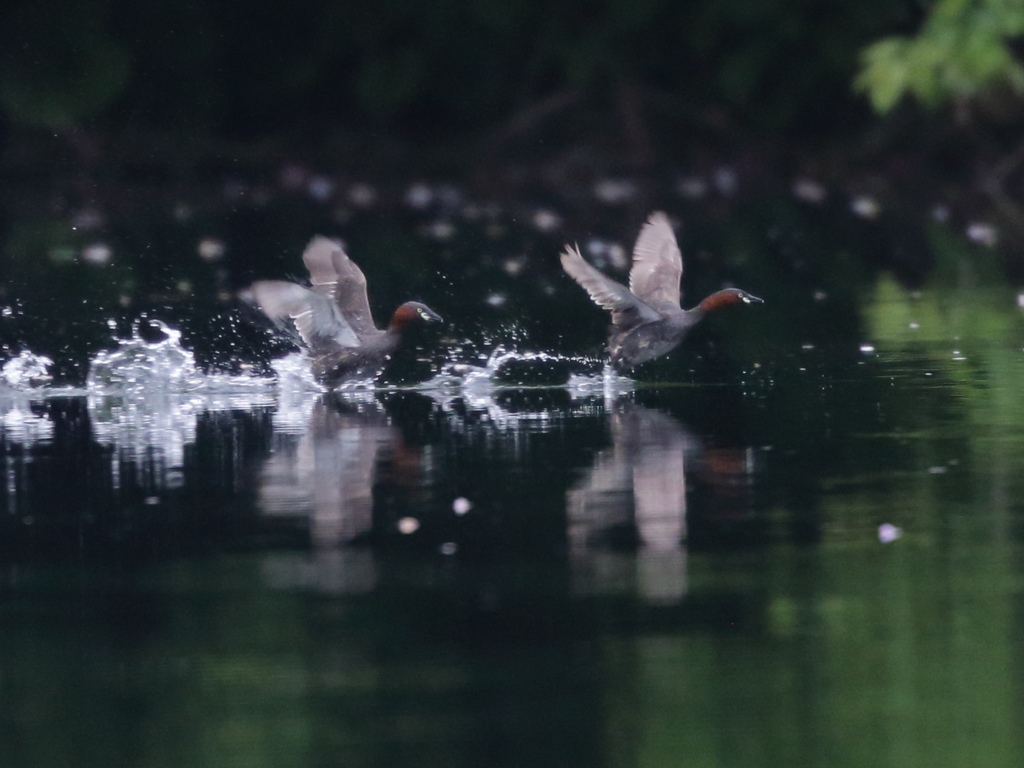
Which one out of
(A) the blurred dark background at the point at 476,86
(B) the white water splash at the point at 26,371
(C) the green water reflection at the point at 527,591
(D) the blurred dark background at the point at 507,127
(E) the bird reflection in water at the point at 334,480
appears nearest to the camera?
(C) the green water reflection at the point at 527,591

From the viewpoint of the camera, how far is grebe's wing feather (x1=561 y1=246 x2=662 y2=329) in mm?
9852

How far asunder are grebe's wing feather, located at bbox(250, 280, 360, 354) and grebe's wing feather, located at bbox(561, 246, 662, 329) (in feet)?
3.61

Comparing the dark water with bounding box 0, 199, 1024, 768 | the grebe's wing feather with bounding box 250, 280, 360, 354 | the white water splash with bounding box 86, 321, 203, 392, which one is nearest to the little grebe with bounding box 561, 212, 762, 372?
the dark water with bounding box 0, 199, 1024, 768

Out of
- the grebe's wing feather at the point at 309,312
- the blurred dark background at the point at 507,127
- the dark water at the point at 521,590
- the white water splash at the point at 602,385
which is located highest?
the blurred dark background at the point at 507,127

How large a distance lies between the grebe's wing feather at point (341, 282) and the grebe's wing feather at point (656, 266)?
1314mm

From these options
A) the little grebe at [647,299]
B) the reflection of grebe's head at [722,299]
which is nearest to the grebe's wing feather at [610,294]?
the little grebe at [647,299]

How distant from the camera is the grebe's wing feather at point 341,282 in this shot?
1030 cm

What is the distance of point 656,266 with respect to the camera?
1071 centimetres

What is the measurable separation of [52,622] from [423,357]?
6.10m

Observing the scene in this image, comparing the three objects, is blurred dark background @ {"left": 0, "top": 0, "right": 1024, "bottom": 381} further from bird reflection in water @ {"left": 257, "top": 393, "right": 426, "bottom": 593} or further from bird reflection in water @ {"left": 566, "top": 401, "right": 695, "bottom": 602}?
bird reflection in water @ {"left": 566, "top": 401, "right": 695, "bottom": 602}

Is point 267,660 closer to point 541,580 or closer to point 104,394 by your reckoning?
point 541,580

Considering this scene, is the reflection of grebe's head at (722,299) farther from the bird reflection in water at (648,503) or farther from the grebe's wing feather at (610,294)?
the bird reflection in water at (648,503)

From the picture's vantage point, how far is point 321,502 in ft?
23.4

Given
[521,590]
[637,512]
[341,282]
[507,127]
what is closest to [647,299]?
[341,282]
